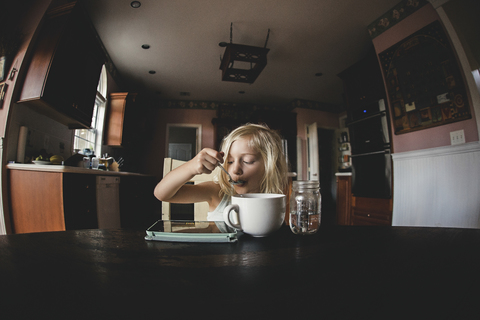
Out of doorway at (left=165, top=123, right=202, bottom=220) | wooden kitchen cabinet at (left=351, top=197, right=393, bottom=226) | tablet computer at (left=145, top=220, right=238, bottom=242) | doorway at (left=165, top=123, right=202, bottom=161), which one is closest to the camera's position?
tablet computer at (left=145, top=220, right=238, bottom=242)

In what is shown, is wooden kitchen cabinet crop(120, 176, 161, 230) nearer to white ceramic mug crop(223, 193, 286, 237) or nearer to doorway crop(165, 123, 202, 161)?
doorway crop(165, 123, 202, 161)

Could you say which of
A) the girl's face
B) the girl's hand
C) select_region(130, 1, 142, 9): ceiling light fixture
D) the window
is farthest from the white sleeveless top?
the window

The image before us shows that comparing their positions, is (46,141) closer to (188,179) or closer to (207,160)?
(188,179)

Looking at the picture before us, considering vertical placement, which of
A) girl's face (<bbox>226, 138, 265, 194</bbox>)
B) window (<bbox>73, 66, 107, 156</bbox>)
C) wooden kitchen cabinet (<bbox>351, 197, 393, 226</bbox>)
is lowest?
wooden kitchen cabinet (<bbox>351, 197, 393, 226</bbox>)

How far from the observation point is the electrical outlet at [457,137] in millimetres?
2047

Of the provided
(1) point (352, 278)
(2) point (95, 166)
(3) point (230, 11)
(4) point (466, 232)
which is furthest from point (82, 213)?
(3) point (230, 11)

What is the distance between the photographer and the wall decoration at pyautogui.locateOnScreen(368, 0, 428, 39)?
8.06ft

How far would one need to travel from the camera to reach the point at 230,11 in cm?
287

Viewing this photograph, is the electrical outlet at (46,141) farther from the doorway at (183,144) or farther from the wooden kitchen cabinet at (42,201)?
the doorway at (183,144)

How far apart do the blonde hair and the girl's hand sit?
0.81ft

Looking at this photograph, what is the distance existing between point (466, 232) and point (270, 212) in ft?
1.70

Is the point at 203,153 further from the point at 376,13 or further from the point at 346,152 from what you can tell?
the point at 346,152

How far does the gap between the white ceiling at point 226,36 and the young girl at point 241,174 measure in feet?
8.24

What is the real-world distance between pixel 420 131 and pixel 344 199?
144 centimetres
